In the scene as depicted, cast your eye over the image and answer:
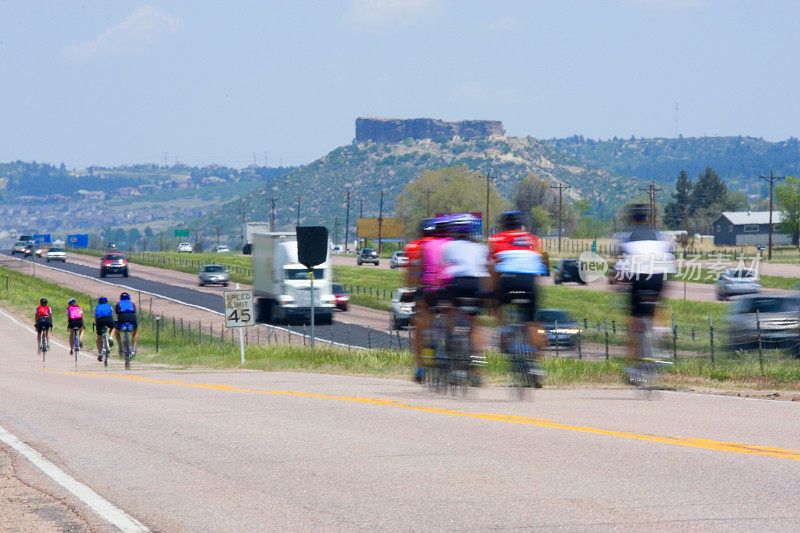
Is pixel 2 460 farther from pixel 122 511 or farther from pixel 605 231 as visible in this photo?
pixel 605 231

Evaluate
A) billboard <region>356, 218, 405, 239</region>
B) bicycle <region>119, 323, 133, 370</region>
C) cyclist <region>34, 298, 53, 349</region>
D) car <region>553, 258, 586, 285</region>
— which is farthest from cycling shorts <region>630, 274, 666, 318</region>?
billboard <region>356, 218, 405, 239</region>

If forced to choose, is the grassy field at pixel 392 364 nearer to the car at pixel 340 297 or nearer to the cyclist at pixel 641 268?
the cyclist at pixel 641 268

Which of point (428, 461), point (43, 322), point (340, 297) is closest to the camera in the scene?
point (428, 461)

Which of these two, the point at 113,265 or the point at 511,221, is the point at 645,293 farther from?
the point at 113,265

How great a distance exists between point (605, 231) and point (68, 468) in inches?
7664

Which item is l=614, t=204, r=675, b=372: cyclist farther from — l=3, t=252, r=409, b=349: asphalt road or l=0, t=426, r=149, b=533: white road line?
l=3, t=252, r=409, b=349: asphalt road

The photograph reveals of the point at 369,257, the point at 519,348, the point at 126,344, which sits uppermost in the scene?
the point at 519,348

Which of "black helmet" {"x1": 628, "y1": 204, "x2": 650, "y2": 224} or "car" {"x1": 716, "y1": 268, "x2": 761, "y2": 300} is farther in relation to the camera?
"car" {"x1": 716, "y1": 268, "x2": 761, "y2": 300}

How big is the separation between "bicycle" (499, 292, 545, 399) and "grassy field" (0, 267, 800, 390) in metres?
0.75

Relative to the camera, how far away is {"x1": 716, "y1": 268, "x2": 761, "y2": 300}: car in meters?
57.0

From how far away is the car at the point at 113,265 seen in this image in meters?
85.1

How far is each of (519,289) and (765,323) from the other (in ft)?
52.4

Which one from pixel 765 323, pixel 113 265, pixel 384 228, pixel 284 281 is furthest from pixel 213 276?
pixel 384 228

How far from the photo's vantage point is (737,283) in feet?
187
